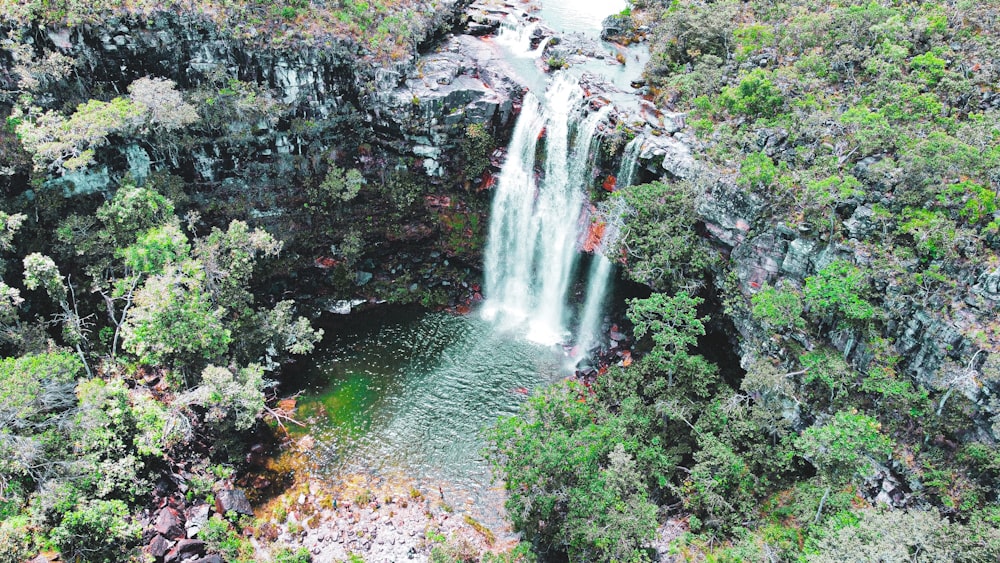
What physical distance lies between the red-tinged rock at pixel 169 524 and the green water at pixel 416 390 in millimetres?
5583

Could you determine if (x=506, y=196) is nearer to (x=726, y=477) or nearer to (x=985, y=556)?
(x=726, y=477)

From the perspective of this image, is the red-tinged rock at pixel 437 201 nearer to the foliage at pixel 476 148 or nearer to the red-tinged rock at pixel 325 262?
the foliage at pixel 476 148

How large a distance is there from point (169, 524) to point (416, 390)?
11.7m

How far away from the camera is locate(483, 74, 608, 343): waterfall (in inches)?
1251

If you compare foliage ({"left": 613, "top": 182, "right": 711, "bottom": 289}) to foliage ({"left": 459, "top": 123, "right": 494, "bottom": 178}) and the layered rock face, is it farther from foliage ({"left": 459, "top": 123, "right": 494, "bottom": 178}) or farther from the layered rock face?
the layered rock face

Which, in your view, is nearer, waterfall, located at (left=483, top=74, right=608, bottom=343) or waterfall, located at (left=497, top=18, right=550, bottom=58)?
waterfall, located at (left=483, top=74, right=608, bottom=343)

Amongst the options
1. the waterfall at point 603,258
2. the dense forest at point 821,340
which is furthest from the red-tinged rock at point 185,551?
the waterfall at point 603,258

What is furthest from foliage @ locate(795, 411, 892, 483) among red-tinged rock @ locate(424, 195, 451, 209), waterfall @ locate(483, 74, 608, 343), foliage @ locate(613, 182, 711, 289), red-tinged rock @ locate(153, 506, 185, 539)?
red-tinged rock @ locate(424, 195, 451, 209)

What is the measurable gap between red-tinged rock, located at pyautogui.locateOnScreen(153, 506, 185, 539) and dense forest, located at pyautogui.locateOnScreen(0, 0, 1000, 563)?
0.11m

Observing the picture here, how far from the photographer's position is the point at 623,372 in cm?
2728

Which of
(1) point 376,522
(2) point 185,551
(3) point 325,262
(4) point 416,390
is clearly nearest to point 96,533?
(2) point 185,551

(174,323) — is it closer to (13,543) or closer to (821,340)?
(13,543)

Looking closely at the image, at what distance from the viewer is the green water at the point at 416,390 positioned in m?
25.4

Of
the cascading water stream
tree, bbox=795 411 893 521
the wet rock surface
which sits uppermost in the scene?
the cascading water stream
